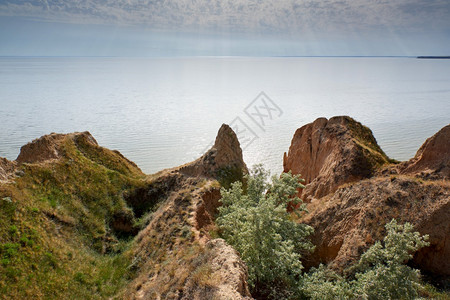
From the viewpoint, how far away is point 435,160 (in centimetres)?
2369

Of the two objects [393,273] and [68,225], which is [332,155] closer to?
[393,273]

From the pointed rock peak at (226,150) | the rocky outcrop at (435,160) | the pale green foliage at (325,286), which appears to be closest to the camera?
the pale green foliage at (325,286)

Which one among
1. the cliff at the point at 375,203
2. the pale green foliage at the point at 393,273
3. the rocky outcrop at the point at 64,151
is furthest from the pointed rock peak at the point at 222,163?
the pale green foliage at the point at 393,273

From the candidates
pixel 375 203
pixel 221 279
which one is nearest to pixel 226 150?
pixel 375 203

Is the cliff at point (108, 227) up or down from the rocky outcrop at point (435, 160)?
down

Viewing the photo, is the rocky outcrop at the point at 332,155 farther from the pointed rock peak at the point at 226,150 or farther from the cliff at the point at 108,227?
the cliff at the point at 108,227

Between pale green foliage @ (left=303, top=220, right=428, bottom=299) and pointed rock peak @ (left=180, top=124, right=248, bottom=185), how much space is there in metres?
12.6

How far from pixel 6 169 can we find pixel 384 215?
26.1 meters

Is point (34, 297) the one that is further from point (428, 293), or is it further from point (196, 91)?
point (196, 91)

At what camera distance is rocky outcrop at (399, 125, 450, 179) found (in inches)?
904

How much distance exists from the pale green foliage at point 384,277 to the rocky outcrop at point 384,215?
1704mm

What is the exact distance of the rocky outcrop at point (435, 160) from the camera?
904 inches

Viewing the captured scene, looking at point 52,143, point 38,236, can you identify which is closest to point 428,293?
point 38,236

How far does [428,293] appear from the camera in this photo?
17.2 meters
